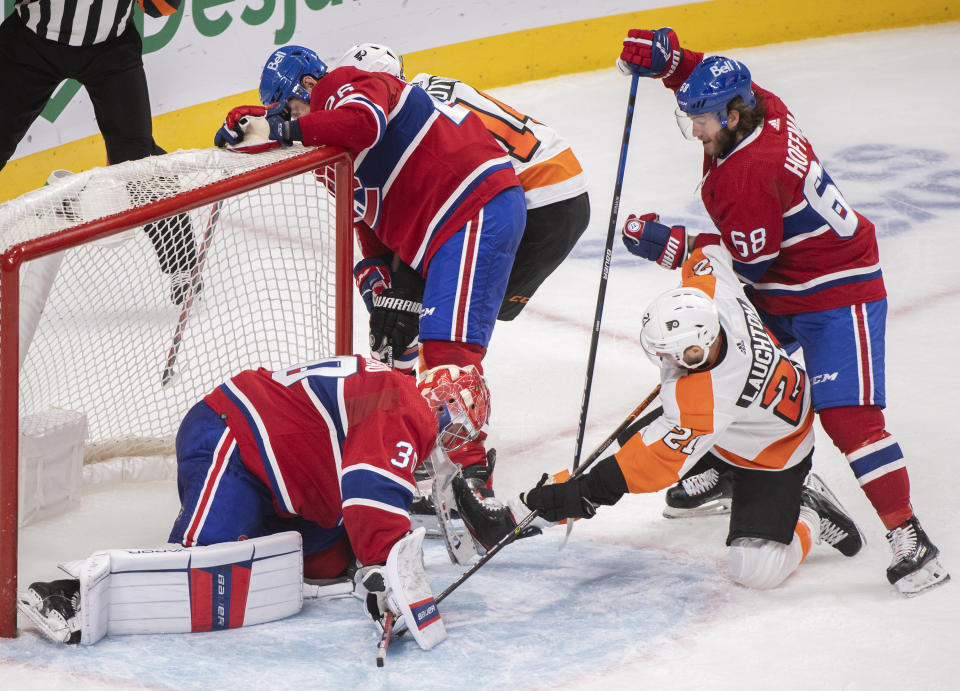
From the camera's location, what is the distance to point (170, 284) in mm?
2977

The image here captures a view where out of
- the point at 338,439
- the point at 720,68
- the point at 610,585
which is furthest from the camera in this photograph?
the point at 720,68

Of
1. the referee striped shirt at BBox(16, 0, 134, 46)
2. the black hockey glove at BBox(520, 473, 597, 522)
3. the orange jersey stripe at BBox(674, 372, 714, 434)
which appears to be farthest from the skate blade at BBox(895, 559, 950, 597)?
the referee striped shirt at BBox(16, 0, 134, 46)

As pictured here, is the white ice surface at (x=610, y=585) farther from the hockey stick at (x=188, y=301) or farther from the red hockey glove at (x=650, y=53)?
the red hockey glove at (x=650, y=53)

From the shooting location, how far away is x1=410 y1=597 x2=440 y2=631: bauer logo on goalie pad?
214cm

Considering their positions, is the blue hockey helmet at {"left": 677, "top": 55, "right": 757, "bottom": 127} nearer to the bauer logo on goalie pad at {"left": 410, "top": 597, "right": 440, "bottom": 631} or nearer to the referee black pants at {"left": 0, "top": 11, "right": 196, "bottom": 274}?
the bauer logo on goalie pad at {"left": 410, "top": 597, "right": 440, "bottom": 631}

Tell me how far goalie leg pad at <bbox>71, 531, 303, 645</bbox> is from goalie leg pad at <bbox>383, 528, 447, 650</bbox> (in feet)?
0.83

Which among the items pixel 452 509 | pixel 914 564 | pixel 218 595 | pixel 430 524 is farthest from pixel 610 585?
pixel 218 595

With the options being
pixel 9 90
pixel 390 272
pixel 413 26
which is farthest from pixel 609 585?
pixel 413 26

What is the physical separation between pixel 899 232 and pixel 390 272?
227 cm

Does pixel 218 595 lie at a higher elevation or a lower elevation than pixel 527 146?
lower

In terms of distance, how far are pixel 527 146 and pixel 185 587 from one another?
4.68ft

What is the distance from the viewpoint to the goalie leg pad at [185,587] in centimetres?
214

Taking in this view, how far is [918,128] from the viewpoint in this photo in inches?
215

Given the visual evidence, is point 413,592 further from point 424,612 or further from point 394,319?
point 394,319
